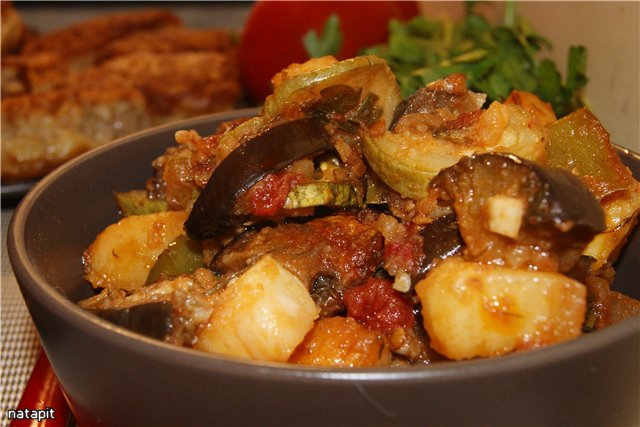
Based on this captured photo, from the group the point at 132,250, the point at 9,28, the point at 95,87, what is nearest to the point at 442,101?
the point at 132,250

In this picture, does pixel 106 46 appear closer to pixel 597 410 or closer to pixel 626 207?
pixel 626 207

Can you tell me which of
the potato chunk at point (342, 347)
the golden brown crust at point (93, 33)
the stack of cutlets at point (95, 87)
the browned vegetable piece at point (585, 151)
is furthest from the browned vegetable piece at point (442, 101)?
the golden brown crust at point (93, 33)

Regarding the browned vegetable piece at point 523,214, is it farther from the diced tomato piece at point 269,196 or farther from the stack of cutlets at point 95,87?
the stack of cutlets at point 95,87

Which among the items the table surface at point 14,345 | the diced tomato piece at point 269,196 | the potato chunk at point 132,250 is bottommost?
the table surface at point 14,345

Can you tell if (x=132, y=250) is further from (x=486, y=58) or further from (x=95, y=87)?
(x=95, y=87)

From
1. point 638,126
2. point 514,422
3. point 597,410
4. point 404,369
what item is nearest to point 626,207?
point 597,410
